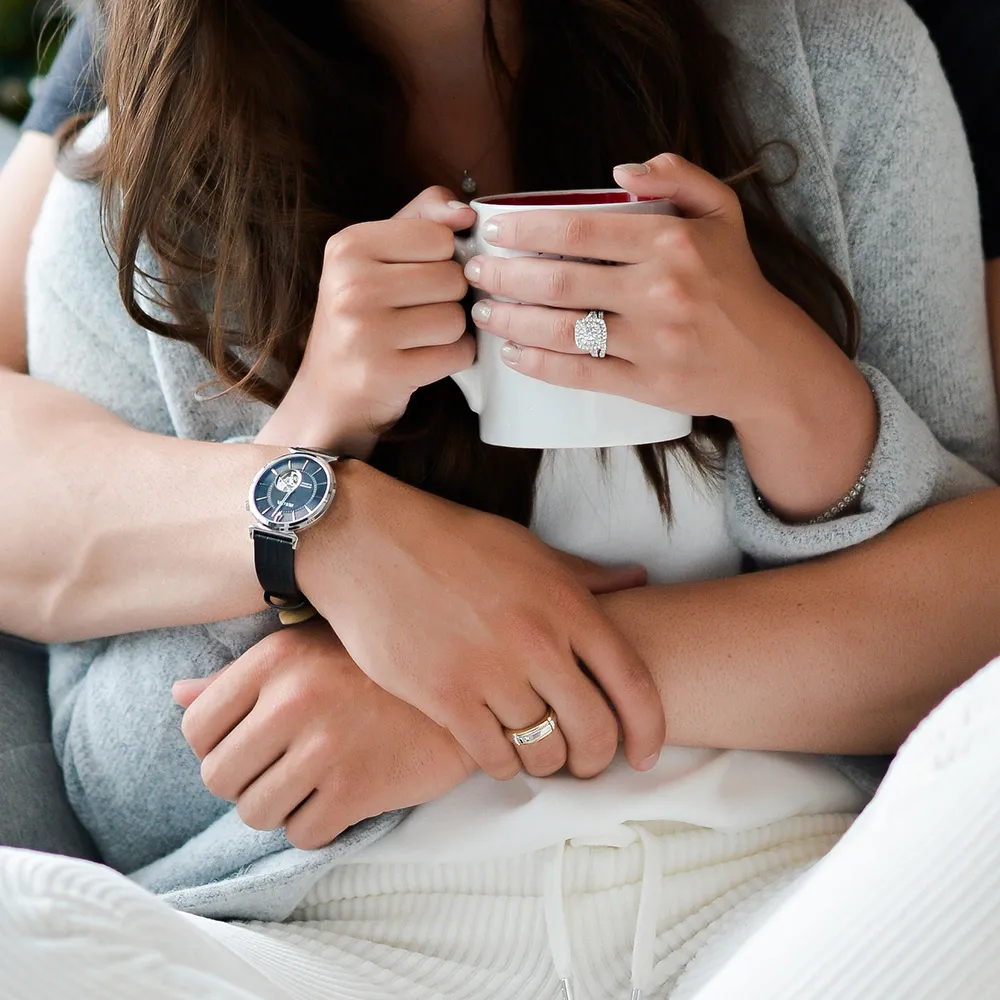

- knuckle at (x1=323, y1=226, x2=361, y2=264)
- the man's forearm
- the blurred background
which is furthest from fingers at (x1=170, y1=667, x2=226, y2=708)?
the blurred background

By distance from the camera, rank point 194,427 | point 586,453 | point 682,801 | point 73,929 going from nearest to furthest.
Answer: point 73,929 → point 682,801 → point 586,453 → point 194,427

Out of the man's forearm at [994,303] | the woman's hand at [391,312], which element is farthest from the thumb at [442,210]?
the man's forearm at [994,303]

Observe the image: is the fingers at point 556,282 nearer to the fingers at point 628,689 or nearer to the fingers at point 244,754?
the fingers at point 628,689

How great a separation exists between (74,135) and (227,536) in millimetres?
469

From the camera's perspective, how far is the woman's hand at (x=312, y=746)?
28.9 inches

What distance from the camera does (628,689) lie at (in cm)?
73

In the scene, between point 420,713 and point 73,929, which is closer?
point 73,929

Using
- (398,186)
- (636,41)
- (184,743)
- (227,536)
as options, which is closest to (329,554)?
(227,536)

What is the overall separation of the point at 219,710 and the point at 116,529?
7.2 inches

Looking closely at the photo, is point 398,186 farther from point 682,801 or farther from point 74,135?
point 682,801

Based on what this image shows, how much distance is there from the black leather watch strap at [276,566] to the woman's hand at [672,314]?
223 millimetres

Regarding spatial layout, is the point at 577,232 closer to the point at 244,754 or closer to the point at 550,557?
the point at 550,557

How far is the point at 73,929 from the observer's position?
1.76 feet

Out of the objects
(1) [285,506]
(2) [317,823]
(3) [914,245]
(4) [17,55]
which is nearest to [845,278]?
(3) [914,245]
